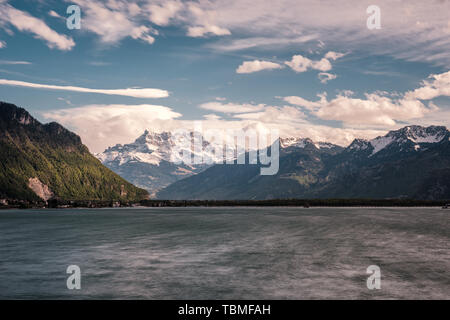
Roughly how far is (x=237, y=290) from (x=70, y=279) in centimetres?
2581

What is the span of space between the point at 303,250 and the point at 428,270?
3029cm

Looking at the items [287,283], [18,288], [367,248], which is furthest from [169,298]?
[367,248]

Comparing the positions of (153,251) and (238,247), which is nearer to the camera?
(153,251)

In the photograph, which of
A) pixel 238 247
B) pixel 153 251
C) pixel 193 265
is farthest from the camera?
pixel 238 247

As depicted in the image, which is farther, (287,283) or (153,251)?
(153,251)

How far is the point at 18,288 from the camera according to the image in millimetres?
57188

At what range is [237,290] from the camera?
55875 mm
